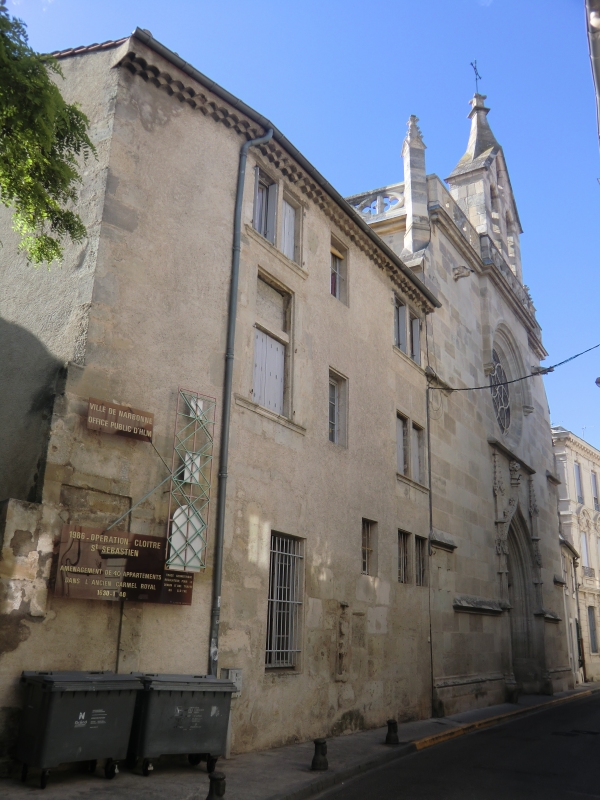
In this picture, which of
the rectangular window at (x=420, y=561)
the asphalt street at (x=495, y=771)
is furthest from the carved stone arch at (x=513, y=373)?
the asphalt street at (x=495, y=771)

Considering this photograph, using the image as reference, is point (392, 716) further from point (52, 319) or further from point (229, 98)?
point (229, 98)

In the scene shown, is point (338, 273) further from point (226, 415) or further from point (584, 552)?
point (584, 552)

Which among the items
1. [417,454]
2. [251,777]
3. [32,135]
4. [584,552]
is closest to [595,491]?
[584,552]

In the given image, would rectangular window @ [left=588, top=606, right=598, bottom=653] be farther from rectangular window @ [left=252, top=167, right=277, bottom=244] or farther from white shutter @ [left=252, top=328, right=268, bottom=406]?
rectangular window @ [left=252, top=167, right=277, bottom=244]

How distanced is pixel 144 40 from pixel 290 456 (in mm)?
6224

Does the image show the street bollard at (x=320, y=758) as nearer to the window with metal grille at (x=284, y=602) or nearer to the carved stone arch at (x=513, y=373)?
the window with metal grille at (x=284, y=602)

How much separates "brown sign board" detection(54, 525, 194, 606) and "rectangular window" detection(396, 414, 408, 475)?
7.82 meters

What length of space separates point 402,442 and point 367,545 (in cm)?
317

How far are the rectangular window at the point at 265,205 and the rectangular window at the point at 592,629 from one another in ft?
99.8

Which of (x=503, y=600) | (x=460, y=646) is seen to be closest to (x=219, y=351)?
(x=460, y=646)

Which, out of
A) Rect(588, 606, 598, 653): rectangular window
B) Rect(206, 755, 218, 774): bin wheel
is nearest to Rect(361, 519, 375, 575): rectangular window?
Rect(206, 755, 218, 774): bin wheel

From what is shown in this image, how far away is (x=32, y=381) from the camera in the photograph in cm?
898

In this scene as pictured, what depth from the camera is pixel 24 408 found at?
28.9 ft

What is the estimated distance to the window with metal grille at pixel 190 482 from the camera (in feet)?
29.8
